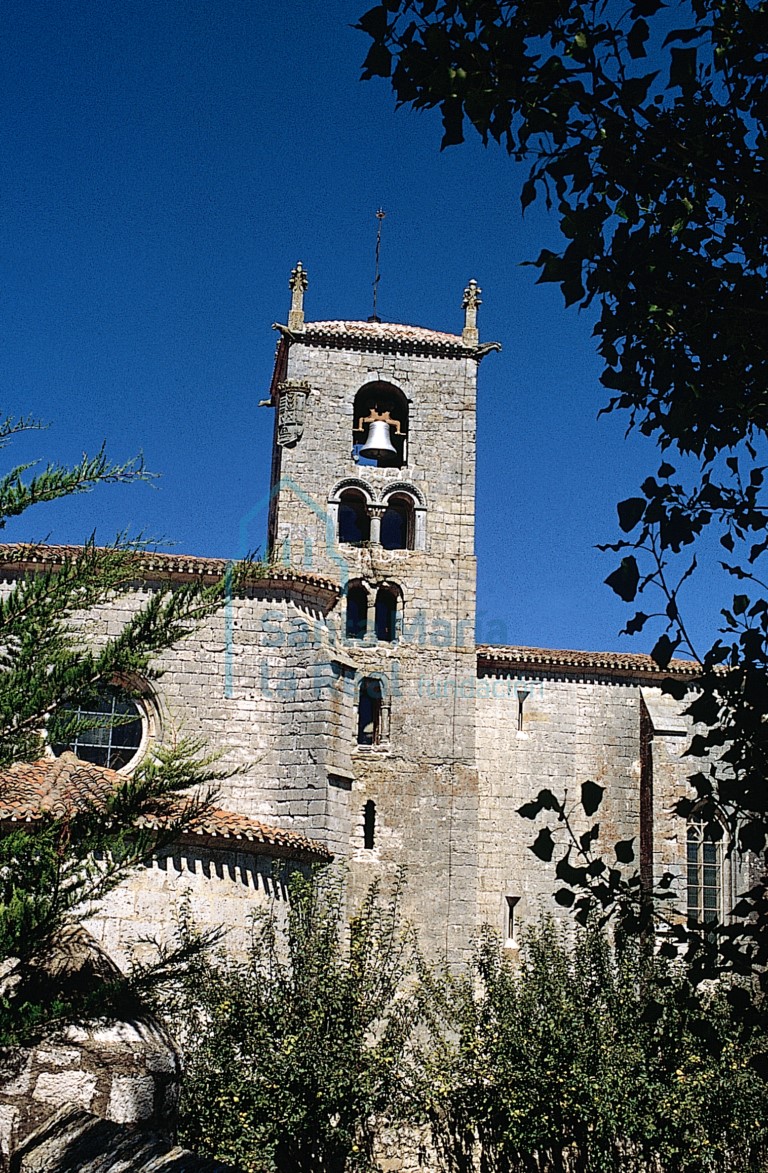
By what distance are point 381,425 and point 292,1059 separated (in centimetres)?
1238

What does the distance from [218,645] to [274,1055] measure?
7.24 meters

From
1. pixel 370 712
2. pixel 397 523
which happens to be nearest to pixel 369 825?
pixel 370 712

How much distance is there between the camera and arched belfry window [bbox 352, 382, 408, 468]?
21266 mm

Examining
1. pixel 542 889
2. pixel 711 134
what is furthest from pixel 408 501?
pixel 711 134

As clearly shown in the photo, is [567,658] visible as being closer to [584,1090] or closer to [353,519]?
[353,519]

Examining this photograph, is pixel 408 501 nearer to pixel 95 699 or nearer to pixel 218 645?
pixel 218 645

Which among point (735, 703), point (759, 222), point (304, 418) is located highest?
point (304, 418)

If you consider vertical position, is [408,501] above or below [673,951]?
above

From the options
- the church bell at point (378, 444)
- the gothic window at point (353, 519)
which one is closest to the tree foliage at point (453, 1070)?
the gothic window at point (353, 519)

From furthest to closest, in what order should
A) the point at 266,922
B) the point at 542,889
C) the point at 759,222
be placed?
the point at 542,889 < the point at 266,922 < the point at 759,222

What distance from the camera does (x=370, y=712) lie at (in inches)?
818

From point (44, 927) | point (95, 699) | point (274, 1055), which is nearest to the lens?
point (44, 927)

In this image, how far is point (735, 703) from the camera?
4.12 m

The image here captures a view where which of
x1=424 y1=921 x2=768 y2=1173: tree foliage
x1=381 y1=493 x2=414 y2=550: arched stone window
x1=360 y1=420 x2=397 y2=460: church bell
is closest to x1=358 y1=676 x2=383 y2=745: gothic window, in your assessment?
x1=381 y1=493 x2=414 y2=550: arched stone window
